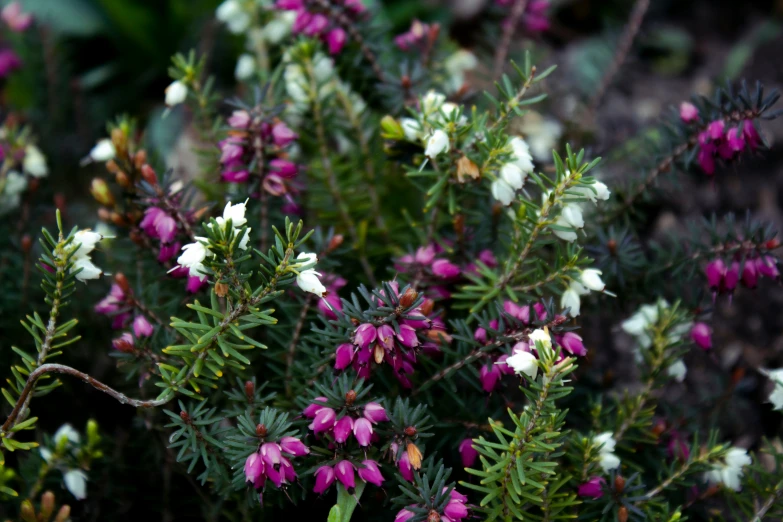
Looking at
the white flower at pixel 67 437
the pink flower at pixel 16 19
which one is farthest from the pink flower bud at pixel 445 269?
→ the pink flower at pixel 16 19

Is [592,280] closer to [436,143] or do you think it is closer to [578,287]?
[578,287]

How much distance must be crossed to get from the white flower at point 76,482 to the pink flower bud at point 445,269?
100cm

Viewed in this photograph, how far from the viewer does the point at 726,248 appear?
5.76ft

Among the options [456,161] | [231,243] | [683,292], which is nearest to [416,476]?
[231,243]

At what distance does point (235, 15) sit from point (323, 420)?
5.03 ft

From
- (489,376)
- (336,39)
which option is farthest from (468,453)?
(336,39)

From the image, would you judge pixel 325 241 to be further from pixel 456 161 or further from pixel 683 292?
pixel 683 292

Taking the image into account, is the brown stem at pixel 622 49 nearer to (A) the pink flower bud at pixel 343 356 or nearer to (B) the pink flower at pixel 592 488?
(B) the pink flower at pixel 592 488

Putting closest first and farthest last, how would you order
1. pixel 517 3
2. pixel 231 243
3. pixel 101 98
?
pixel 231 243
pixel 517 3
pixel 101 98

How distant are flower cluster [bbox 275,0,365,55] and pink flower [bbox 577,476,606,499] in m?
1.32

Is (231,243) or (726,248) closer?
(231,243)

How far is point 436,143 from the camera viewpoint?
1.59m

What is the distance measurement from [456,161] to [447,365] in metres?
0.48

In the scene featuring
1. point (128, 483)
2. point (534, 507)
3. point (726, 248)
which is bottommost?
point (128, 483)
